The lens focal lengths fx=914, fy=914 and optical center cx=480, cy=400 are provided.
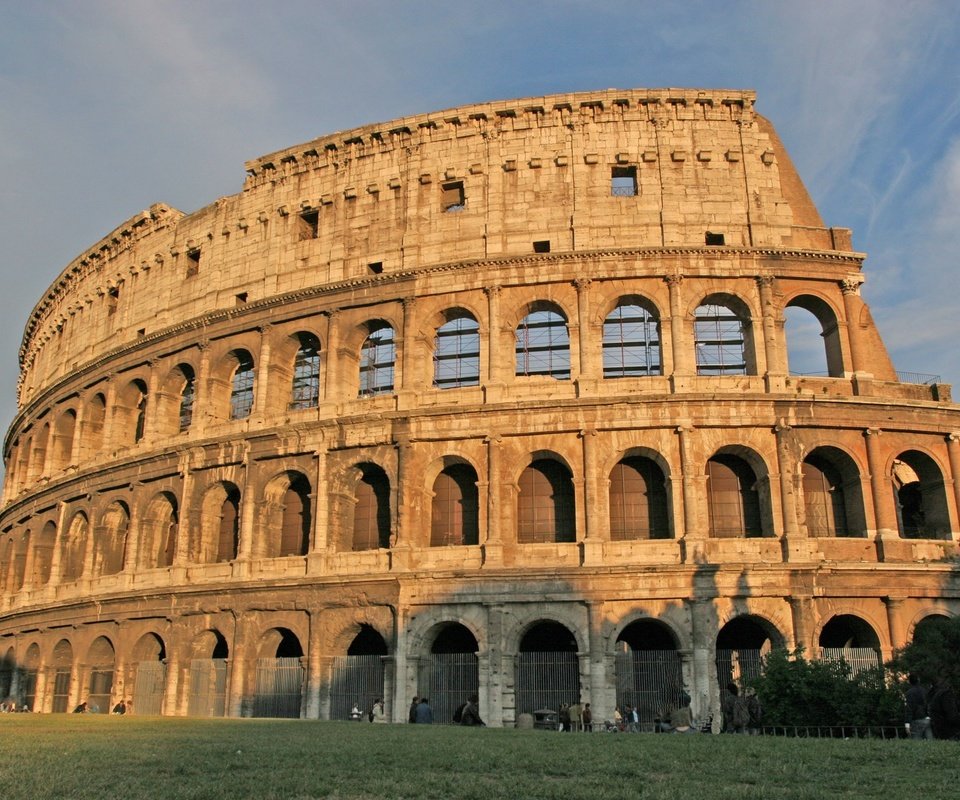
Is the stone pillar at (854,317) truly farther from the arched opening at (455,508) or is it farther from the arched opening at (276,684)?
the arched opening at (276,684)

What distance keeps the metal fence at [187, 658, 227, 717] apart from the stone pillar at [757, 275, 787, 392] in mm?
16641

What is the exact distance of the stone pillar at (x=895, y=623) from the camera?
21.7 m

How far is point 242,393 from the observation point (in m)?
31.9

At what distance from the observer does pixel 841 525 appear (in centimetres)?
2359

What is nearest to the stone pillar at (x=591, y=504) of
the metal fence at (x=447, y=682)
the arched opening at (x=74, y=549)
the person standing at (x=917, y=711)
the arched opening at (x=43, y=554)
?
the metal fence at (x=447, y=682)

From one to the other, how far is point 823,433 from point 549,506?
23.9 ft

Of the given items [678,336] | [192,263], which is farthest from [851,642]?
[192,263]

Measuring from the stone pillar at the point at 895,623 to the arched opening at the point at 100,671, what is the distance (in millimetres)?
21923

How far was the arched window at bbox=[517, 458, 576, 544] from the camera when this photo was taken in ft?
78.6

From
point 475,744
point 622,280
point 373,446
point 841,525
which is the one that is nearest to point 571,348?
point 622,280

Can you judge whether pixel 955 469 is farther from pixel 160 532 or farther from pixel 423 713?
pixel 160 532

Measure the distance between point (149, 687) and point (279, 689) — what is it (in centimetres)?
497

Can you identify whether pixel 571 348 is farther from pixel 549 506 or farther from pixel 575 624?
pixel 575 624

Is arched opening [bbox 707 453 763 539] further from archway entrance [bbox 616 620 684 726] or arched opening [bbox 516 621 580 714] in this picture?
arched opening [bbox 516 621 580 714]
